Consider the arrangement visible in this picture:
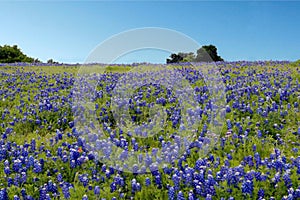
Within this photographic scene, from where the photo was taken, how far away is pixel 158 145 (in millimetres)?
7188

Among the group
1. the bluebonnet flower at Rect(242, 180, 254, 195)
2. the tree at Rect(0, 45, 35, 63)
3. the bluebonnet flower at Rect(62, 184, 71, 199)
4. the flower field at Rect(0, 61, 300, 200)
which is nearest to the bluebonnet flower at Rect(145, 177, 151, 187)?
the flower field at Rect(0, 61, 300, 200)

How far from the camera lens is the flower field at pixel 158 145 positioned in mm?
5516

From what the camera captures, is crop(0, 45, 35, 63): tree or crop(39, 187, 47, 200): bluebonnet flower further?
crop(0, 45, 35, 63): tree

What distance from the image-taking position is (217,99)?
30.6ft

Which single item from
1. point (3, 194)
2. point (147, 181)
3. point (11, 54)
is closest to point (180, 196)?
point (147, 181)

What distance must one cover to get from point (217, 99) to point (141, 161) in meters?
3.50

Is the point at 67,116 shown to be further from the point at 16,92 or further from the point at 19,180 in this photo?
the point at 16,92

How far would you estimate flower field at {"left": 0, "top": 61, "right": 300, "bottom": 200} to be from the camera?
18.1 feet

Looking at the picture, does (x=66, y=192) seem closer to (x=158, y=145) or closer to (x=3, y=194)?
(x=3, y=194)

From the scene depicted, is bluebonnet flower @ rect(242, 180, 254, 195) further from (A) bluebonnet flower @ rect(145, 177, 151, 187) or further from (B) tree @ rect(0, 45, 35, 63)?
(B) tree @ rect(0, 45, 35, 63)

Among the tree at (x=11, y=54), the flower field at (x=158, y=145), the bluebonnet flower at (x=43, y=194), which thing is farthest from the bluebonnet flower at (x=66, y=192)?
the tree at (x=11, y=54)

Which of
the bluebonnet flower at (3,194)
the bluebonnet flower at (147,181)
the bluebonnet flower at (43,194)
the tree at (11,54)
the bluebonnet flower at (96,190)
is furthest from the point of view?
the tree at (11,54)

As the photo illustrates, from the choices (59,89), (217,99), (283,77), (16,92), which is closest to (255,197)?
(217,99)

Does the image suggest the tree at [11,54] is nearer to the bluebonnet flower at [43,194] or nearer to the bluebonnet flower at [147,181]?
the bluebonnet flower at [43,194]
